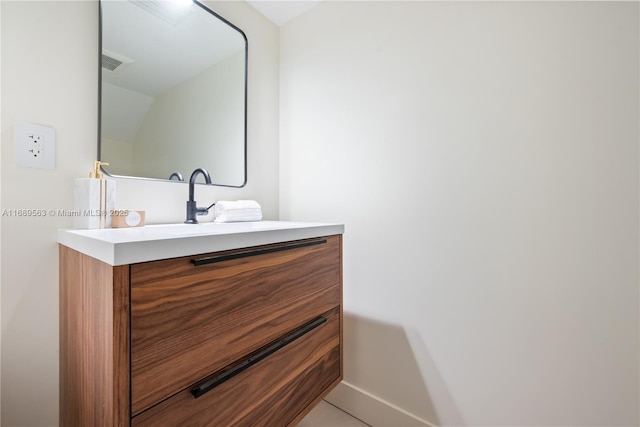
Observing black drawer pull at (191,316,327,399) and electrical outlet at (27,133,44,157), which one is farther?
electrical outlet at (27,133,44,157)

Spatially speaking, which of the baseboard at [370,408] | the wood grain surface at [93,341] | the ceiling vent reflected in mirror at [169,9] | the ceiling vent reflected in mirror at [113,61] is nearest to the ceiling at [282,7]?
the ceiling vent reflected in mirror at [169,9]

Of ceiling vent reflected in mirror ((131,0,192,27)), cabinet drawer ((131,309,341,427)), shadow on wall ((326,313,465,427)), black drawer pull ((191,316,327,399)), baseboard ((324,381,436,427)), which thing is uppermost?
ceiling vent reflected in mirror ((131,0,192,27))

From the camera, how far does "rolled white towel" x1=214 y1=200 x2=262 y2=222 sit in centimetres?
117

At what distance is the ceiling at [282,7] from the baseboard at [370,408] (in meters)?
1.98

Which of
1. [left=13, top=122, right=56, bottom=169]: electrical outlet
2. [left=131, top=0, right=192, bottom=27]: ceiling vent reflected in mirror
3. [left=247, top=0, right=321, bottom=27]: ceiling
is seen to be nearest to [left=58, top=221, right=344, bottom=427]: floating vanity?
[left=13, top=122, right=56, bottom=169]: electrical outlet

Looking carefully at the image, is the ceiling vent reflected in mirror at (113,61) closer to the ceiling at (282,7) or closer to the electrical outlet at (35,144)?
the electrical outlet at (35,144)

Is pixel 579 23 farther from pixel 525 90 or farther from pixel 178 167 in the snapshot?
pixel 178 167

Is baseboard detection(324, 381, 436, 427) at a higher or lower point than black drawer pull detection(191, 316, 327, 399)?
lower

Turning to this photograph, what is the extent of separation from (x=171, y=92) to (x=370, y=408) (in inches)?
66.1

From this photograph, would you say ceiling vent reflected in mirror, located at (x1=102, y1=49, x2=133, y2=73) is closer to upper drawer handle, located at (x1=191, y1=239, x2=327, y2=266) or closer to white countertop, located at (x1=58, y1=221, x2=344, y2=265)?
white countertop, located at (x1=58, y1=221, x2=344, y2=265)

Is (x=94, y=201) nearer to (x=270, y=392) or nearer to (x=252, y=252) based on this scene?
(x=252, y=252)

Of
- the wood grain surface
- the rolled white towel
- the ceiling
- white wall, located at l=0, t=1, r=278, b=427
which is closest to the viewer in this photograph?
the wood grain surface

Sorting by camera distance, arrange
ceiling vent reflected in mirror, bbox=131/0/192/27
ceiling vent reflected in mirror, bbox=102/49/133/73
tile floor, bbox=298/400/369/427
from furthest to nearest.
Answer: tile floor, bbox=298/400/369/427 → ceiling vent reflected in mirror, bbox=131/0/192/27 → ceiling vent reflected in mirror, bbox=102/49/133/73

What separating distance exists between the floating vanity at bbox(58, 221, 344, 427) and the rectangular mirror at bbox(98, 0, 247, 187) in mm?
432
